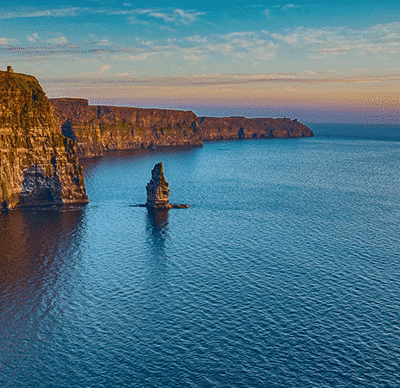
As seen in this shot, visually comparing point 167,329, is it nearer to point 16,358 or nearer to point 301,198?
point 16,358

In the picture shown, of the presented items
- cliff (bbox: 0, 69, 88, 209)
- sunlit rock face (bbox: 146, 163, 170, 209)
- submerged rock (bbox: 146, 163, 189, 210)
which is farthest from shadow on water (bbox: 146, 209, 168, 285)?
cliff (bbox: 0, 69, 88, 209)

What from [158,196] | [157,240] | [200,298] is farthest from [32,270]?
[158,196]

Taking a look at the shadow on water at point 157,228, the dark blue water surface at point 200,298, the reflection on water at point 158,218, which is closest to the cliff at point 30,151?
the dark blue water surface at point 200,298

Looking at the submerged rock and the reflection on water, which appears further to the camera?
the submerged rock

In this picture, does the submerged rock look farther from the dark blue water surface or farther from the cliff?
the cliff

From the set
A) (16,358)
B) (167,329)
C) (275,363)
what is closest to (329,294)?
(275,363)

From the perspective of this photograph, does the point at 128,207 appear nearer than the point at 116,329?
No

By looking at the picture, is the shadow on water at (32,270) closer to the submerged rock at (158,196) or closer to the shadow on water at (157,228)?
the shadow on water at (157,228)
